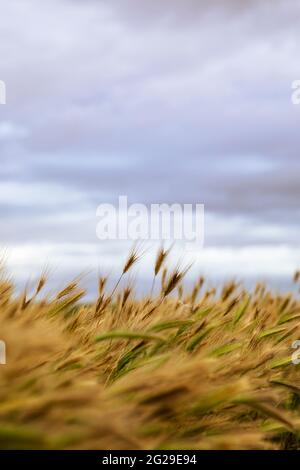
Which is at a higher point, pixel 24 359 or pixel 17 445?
pixel 24 359

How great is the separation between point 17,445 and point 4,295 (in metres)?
1.39

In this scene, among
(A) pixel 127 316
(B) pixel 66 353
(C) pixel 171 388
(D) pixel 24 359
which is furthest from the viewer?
(A) pixel 127 316

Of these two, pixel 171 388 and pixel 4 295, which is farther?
pixel 4 295

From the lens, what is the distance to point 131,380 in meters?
2.22

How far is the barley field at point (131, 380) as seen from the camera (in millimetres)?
1728

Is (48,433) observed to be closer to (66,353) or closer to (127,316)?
(66,353)

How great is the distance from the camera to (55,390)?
6.61ft

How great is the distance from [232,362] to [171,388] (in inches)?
57.2

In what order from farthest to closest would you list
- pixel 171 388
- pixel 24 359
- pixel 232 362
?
pixel 232 362 < pixel 171 388 < pixel 24 359

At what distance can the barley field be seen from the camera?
5.67ft
